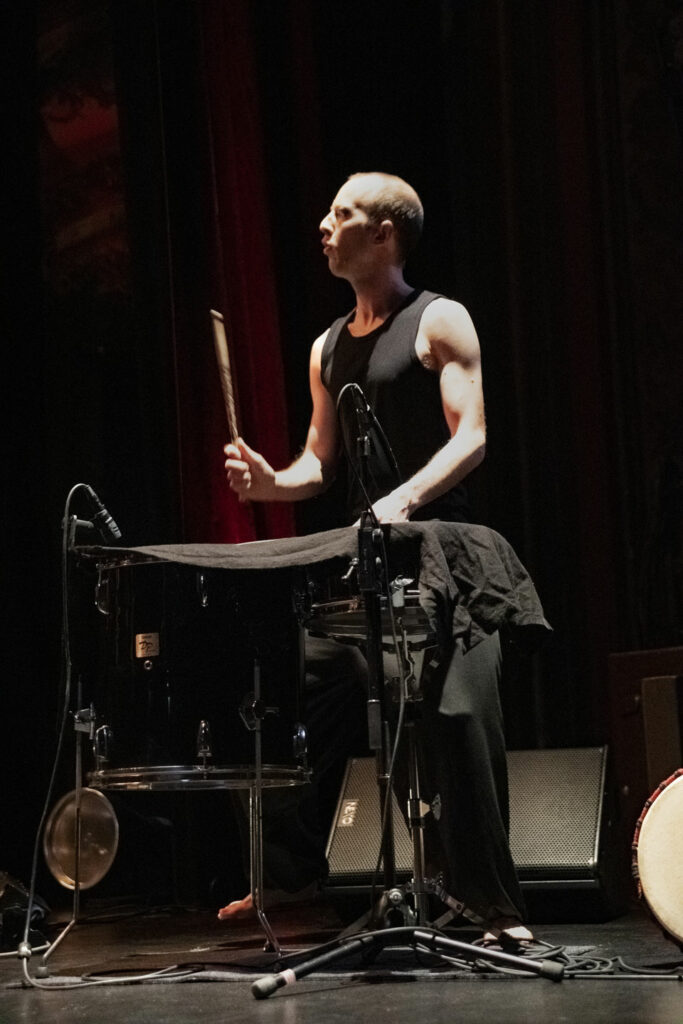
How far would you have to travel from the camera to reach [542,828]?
3555mm

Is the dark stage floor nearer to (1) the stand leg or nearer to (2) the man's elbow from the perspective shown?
(1) the stand leg

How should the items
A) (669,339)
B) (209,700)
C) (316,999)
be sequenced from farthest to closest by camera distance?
(669,339) → (209,700) → (316,999)

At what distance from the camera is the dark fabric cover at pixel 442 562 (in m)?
2.60

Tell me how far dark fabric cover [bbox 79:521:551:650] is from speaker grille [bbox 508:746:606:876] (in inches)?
34.5

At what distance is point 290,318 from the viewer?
4.96 metres

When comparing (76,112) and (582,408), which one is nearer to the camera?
(582,408)

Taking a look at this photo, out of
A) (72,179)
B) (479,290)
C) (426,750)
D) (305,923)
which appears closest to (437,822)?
(426,750)

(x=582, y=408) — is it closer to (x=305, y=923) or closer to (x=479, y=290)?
(x=479, y=290)

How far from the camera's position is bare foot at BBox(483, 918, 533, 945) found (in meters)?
2.75

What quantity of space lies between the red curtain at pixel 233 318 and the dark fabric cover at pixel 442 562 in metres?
1.91

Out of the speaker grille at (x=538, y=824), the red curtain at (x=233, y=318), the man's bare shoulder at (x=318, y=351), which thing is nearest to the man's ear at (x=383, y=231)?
the man's bare shoulder at (x=318, y=351)

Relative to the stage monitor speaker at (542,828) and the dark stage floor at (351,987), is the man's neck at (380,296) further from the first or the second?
the dark stage floor at (351,987)

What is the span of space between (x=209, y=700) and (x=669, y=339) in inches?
87.7

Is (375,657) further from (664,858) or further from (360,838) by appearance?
(360,838)
